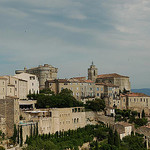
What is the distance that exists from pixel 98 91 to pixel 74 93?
7.37 metres

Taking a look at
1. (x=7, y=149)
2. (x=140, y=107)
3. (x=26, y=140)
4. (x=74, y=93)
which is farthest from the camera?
(x=140, y=107)

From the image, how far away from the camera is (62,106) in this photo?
58.5 meters

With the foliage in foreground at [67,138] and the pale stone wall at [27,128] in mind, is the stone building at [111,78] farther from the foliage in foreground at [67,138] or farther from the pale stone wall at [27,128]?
the pale stone wall at [27,128]

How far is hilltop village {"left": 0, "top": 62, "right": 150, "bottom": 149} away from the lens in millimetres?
45375

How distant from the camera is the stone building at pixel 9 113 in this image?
44.7 meters

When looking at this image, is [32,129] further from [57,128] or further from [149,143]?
[149,143]

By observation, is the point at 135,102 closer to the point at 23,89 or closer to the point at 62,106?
the point at 62,106

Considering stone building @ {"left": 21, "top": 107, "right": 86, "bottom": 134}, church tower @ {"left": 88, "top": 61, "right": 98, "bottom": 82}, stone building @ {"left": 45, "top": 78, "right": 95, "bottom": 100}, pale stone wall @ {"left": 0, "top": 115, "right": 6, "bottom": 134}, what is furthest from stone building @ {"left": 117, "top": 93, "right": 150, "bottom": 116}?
pale stone wall @ {"left": 0, "top": 115, "right": 6, "bottom": 134}

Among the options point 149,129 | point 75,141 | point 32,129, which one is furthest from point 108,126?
point 32,129

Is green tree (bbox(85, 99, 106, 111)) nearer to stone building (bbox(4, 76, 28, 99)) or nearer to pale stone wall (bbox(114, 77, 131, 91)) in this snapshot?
stone building (bbox(4, 76, 28, 99))

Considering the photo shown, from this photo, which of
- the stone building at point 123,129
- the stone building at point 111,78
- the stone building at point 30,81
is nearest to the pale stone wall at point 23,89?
the stone building at point 30,81

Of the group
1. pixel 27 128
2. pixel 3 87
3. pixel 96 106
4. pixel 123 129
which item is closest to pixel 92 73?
pixel 96 106

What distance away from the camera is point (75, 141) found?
159 ft

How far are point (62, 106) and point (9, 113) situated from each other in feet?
49.7
